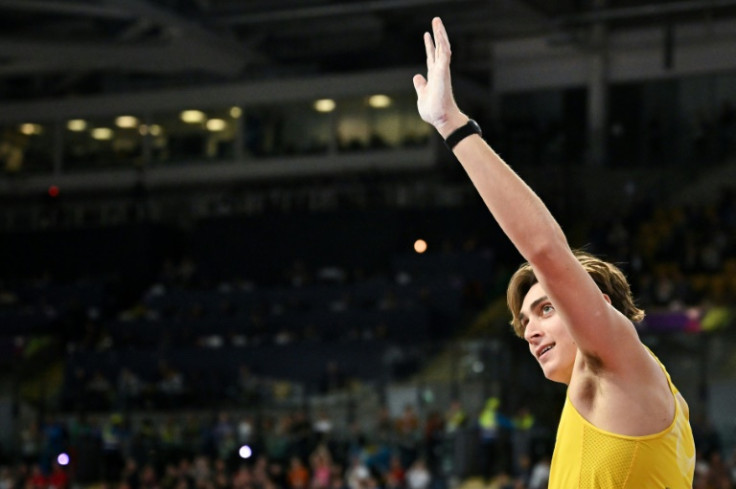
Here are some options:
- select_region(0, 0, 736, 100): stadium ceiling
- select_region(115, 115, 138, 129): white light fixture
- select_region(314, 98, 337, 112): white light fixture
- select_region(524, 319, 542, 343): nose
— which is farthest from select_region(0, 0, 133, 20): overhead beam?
select_region(524, 319, 542, 343): nose

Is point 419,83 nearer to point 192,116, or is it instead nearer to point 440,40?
point 440,40

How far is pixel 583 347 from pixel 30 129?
41465 millimetres

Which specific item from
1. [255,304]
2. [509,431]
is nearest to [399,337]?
[255,304]

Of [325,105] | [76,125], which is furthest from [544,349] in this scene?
[76,125]

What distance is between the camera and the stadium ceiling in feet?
107

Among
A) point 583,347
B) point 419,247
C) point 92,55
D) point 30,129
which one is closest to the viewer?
point 583,347

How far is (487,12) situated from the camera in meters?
35.7

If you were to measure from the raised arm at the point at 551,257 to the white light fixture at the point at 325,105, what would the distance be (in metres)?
36.9

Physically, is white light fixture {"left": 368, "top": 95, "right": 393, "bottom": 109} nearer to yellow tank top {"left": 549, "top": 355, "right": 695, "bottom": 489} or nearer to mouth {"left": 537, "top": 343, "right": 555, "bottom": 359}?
mouth {"left": 537, "top": 343, "right": 555, "bottom": 359}

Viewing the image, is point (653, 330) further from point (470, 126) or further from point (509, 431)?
point (470, 126)

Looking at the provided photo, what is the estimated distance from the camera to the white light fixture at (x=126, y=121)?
138ft

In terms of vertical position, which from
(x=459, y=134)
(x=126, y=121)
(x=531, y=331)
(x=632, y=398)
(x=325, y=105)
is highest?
(x=126, y=121)

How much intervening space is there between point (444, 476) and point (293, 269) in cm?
1423

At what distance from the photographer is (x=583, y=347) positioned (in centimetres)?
320
